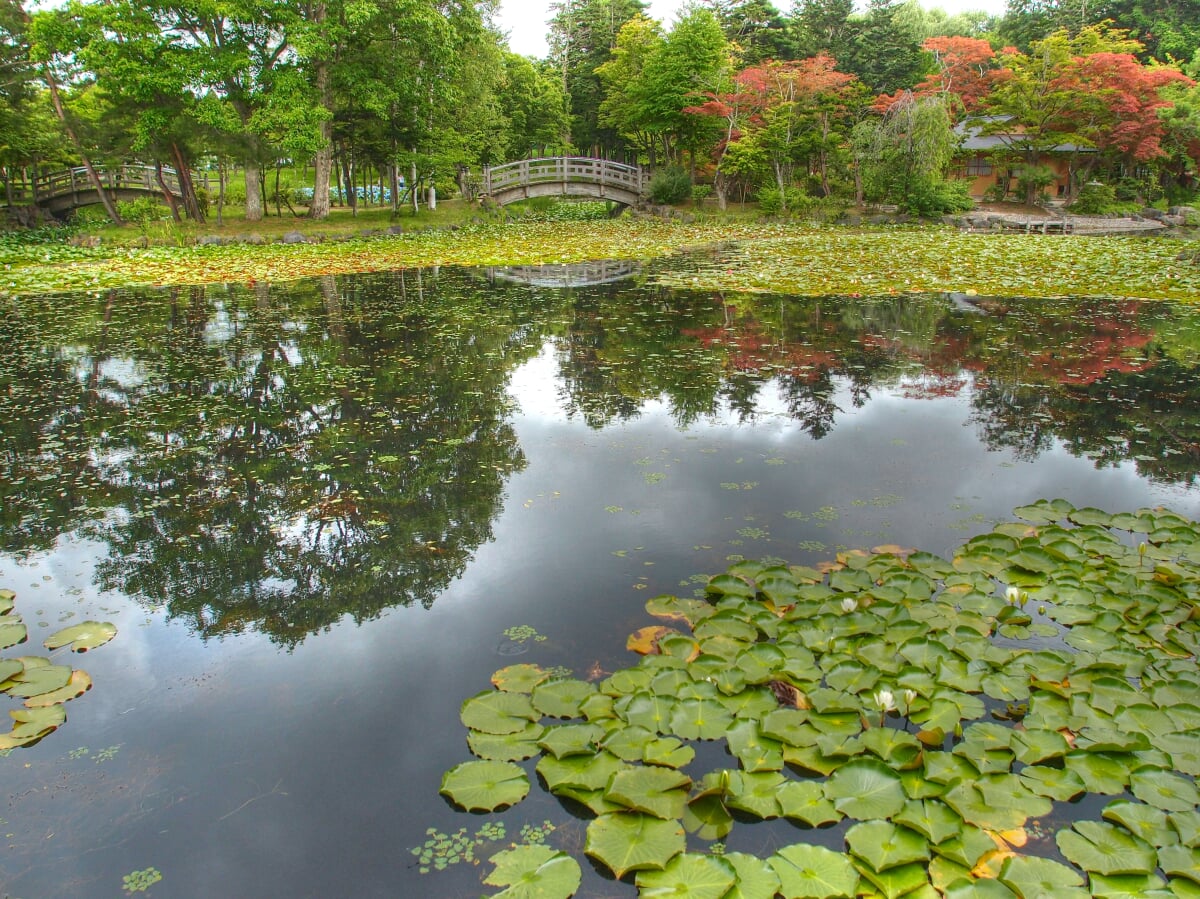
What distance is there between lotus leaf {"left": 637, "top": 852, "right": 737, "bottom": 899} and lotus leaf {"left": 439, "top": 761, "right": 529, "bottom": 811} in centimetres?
50

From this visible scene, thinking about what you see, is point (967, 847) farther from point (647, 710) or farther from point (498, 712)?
point (498, 712)

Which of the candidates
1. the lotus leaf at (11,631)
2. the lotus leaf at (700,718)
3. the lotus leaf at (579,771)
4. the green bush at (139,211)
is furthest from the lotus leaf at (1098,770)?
the green bush at (139,211)

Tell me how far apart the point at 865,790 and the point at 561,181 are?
87.9 ft

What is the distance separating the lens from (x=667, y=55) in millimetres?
26453

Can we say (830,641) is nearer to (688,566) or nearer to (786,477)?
(688,566)

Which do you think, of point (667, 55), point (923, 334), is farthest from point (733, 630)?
point (667, 55)

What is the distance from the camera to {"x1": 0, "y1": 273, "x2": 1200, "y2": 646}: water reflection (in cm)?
395

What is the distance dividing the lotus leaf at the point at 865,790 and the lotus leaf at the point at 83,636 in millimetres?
3075

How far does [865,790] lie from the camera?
225 cm

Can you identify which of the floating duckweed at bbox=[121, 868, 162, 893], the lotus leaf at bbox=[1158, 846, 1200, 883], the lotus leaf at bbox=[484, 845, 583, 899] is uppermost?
the lotus leaf at bbox=[1158, 846, 1200, 883]

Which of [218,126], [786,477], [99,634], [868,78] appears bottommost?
[99,634]

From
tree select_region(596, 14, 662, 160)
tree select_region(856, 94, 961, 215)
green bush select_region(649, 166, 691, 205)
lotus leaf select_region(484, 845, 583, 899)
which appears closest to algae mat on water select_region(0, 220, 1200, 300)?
tree select_region(856, 94, 961, 215)

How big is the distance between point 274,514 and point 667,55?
26.9 meters

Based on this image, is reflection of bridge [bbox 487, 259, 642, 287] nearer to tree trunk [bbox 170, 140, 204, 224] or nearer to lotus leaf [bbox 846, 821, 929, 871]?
tree trunk [bbox 170, 140, 204, 224]
